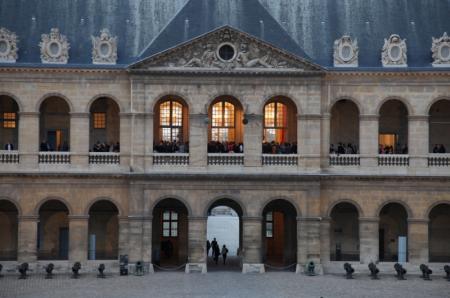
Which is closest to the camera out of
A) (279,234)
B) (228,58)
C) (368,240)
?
(228,58)

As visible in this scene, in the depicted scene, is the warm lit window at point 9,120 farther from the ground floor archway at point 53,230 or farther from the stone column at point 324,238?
the stone column at point 324,238

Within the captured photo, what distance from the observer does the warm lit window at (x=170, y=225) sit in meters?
64.6

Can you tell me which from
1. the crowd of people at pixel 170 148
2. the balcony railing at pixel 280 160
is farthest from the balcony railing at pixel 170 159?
the balcony railing at pixel 280 160

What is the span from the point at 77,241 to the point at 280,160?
12.9 metres

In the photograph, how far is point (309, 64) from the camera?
5828 centimetres

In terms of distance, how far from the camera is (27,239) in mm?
58156

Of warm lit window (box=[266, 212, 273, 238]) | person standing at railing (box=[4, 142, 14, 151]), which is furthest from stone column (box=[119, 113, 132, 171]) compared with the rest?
warm lit window (box=[266, 212, 273, 238])

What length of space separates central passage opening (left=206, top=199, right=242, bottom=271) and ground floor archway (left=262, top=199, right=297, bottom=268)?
1.88m

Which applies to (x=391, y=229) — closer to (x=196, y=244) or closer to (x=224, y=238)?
(x=196, y=244)

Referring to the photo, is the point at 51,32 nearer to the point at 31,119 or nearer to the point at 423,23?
the point at 31,119

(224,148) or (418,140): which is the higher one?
(418,140)

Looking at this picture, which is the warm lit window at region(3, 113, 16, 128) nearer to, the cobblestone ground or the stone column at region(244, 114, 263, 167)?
the cobblestone ground

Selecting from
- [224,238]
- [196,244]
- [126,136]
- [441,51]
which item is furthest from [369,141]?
[224,238]

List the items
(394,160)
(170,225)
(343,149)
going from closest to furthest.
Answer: (394,160) → (343,149) → (170,225)
